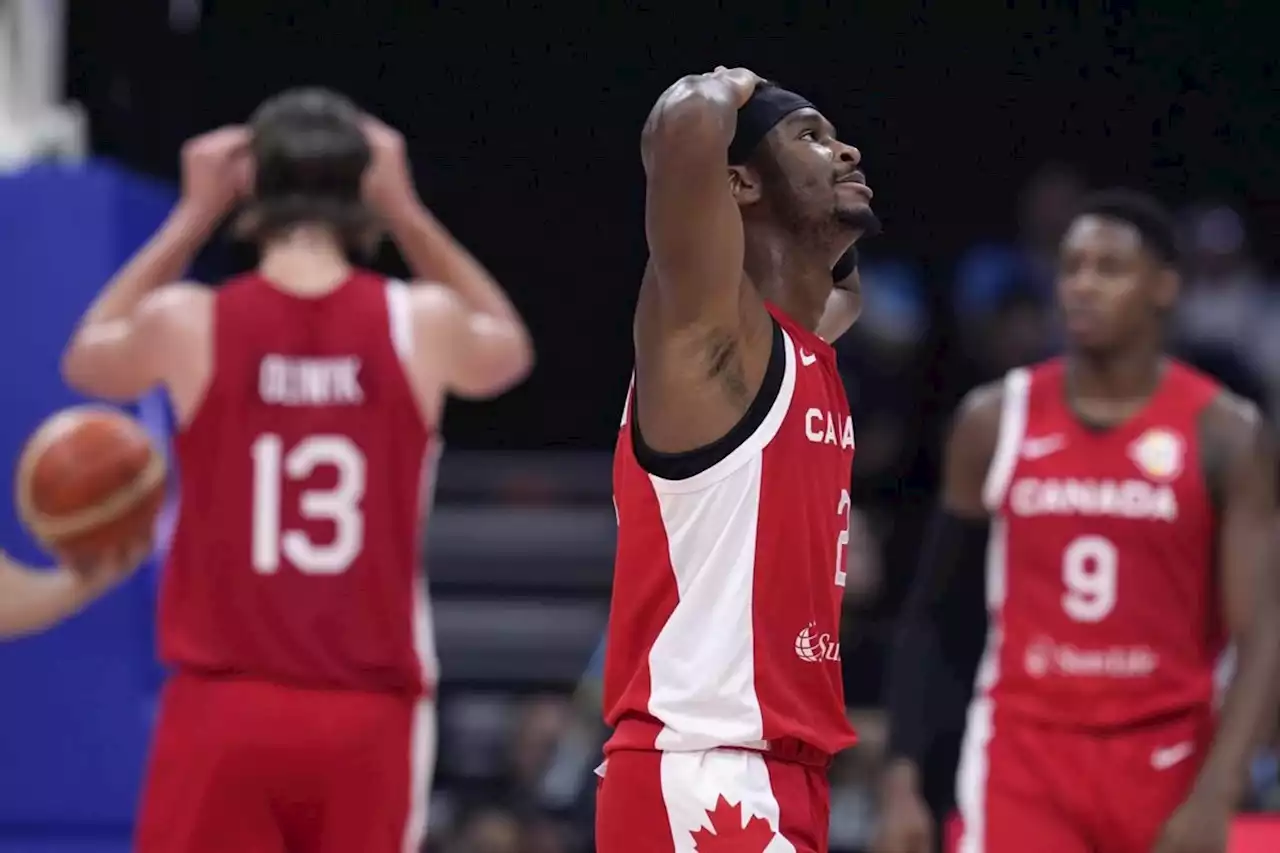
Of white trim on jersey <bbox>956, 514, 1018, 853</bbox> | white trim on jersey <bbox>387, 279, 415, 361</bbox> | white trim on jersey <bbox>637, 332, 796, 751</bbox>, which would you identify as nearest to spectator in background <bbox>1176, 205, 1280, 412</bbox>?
white trim on jersey <bbox>956, 514, 1018, 853</bbox>

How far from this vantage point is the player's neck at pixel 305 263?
464cm

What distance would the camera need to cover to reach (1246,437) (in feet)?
16.6

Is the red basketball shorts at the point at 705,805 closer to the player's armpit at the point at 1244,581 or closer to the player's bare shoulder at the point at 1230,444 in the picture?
the player's armpit at the point at 1244,581

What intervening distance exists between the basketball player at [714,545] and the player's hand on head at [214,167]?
1.97m

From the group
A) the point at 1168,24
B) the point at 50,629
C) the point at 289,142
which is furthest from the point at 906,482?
the point at 289,142

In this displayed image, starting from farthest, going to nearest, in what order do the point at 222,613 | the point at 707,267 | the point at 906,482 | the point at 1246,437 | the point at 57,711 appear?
the point at 906,482 → the point at 57,711 → the point at 1246,437 → the point at 222,613 → the point at 707,267

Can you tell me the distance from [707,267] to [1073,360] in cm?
246

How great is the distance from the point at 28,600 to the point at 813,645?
1.53 metres

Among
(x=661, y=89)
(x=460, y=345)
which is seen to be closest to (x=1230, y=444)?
(x=460, y=345)

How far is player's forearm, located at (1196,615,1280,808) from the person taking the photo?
4.73 m

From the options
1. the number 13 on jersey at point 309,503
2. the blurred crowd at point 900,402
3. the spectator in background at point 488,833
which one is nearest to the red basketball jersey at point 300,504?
the number 13 on jersey at point 309,503

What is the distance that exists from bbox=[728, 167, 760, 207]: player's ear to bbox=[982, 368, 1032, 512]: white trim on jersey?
200 centimetres

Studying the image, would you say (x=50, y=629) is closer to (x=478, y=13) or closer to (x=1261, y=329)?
(x=478, y=13)

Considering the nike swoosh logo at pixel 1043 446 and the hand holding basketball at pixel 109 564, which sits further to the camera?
the nike swoosh logo at pixel 1043 446
